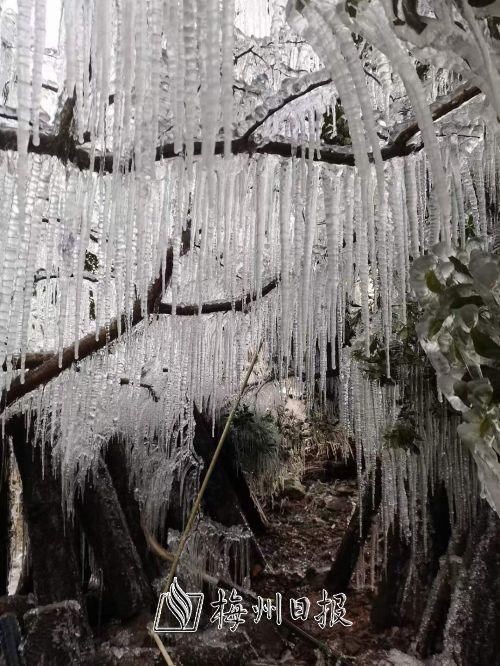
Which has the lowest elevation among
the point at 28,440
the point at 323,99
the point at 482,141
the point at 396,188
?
the point at 28,440

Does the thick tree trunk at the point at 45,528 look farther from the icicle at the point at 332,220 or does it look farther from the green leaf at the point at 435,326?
the green leaf at the point at 435,326

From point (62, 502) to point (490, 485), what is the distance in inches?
156

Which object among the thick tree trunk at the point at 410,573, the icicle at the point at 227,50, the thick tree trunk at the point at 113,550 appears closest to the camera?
the icicle at the point at 227,50

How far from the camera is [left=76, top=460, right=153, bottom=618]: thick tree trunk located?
404 cm

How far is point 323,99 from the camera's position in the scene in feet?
4.56

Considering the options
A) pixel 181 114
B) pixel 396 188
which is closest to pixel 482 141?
pixel 396 188

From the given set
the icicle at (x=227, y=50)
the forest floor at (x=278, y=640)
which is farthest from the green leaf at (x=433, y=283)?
the forest floor at (x=278, y=640)

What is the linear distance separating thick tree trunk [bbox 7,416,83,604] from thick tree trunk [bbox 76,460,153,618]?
21 cm

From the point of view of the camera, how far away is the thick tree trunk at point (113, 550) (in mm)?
4035

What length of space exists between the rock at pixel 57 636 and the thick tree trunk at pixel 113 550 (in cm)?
37

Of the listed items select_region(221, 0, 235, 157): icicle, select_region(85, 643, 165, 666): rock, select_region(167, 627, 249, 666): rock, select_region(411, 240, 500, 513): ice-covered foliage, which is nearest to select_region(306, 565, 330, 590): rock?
select_region(167, 627, 249, 666): rock

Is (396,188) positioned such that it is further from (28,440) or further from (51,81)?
(28,440)

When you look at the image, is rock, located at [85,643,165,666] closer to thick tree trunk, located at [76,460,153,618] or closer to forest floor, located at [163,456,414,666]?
forest floor, located at [163,456,414,666]

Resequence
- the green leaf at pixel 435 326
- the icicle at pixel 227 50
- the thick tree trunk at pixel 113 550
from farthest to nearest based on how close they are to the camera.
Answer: the thick tree trunk at pixel 113 550
the green leaf at pixel 435 326
the icicle at pixel 227 50
